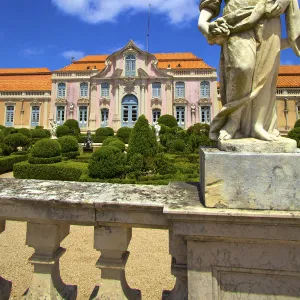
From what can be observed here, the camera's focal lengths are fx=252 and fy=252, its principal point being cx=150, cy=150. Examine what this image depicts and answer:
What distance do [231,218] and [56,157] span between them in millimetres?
12309

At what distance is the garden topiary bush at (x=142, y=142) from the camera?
1048 centimetres

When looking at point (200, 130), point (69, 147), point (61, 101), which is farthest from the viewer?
point (61, 101)

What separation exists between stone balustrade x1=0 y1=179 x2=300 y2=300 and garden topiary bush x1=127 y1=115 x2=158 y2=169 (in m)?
8.47

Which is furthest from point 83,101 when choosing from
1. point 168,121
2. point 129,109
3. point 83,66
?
point 168,121

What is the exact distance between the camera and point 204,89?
2917 cm

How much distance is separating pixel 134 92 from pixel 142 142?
19940 mm

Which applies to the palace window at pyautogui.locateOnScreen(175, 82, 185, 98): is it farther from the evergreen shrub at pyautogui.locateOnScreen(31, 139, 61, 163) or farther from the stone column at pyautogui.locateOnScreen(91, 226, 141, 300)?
the stone column at pyautogui.locateOnScreen(91, 226, 141, 300)

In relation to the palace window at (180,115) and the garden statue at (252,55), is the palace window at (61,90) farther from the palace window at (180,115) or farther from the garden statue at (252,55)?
the garden statue at (252,55)

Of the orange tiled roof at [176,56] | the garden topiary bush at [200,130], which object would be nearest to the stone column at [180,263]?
the garden topiary bush at [200,130]

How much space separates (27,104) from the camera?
3141cm

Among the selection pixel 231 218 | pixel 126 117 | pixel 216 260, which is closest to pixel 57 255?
pixel 216 260

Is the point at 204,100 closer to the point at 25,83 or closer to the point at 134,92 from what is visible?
the point at 134,92

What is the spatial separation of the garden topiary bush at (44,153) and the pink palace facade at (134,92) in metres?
16.8

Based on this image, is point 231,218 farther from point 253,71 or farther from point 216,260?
point 253,71
